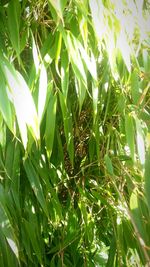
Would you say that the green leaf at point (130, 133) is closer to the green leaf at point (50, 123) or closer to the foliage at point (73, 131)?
the foliage at point (73, 131)

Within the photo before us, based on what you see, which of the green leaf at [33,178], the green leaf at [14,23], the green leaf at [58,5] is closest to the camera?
the green leaf at [58,5]

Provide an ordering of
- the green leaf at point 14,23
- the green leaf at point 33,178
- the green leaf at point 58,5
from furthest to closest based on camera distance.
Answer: the green leaf at point 33,178
the green leaf at point 14,23
the green leaf at point 58,5

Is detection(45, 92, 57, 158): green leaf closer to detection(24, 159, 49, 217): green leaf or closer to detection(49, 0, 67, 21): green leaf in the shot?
detection(24, 159, 49, 217): green leaf

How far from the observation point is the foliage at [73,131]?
1.99ft

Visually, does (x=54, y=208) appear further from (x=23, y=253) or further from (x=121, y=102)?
(x=121, y=102)

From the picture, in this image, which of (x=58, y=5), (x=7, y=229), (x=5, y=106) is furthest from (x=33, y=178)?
(x=58, y=5)

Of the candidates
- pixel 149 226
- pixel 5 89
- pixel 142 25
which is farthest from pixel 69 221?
pixel 142 25

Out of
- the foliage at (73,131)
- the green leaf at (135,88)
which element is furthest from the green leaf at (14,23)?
the green leaf at (135,88)

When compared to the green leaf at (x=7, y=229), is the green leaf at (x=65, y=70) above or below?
above

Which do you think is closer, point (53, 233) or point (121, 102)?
point (121, 102)

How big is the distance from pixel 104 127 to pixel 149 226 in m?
0.28

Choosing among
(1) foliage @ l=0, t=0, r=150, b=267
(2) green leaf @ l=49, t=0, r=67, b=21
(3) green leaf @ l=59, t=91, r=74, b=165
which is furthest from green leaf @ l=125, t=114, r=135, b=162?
(2) green leaf @ l=49, t=0, r=67, b=21

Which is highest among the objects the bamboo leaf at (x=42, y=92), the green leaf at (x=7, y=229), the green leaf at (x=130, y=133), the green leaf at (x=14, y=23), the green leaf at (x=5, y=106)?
the green leaf at (x=14, y=23)

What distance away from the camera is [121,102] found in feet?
2.39
